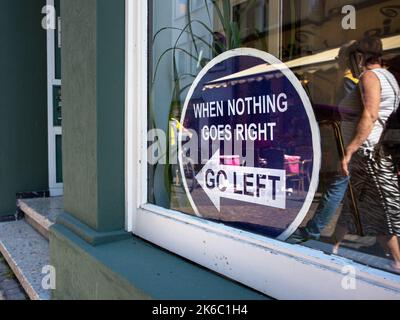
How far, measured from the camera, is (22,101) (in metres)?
3.73

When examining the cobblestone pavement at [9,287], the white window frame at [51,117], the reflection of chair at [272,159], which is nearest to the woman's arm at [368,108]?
the reflection of chair at [272,159]

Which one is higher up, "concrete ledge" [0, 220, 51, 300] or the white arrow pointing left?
the white arrow pointing left

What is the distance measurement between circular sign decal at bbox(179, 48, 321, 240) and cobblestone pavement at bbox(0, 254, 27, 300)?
1453 mm

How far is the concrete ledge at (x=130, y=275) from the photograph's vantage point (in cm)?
129

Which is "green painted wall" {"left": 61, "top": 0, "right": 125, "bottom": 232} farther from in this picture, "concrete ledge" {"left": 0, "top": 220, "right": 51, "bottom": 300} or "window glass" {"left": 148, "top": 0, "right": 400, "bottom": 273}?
"concrete ledge" {"left": 0, "top": 220, "right": 51, "bottom": 300}

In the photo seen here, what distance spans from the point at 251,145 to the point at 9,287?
6.66ft

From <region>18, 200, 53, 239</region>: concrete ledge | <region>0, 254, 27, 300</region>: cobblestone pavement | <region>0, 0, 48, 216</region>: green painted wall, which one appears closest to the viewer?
<region>0, 254, 27, 300</region>: cobblestone pavement

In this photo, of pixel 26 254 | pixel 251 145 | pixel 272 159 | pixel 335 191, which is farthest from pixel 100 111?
pixel 26 254

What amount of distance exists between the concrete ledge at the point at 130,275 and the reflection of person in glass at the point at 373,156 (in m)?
0.42

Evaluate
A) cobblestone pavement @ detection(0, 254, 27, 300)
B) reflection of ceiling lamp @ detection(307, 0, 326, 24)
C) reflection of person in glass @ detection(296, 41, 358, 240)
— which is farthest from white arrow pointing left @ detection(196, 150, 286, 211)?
cobblestone pavement @ detection(0, 254, 27, 300)

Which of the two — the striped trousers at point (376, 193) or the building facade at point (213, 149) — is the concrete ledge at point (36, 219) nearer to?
the building facade at point (213, 149)

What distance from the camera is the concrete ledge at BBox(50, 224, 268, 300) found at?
1.29 m
